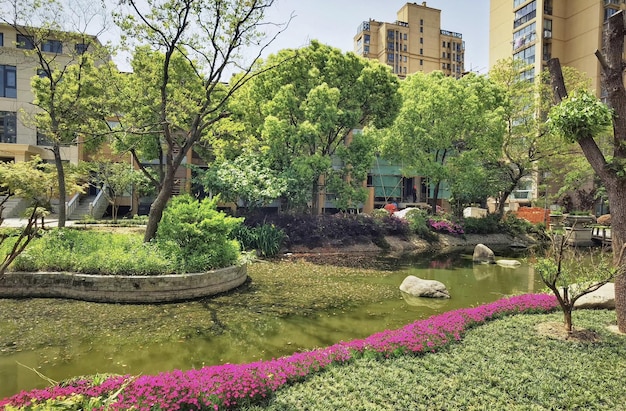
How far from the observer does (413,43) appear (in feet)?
203

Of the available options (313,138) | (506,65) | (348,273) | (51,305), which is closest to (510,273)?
(348,273)

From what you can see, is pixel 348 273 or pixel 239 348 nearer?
pixel 239 348

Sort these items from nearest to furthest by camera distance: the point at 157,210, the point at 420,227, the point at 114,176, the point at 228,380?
the point at 228,380 → the point at 157,210 → the point at 114,176 → the point at 420,227

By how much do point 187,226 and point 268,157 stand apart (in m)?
8.57

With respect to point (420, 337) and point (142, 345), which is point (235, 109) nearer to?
point (142, 345)

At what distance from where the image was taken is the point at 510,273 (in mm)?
14461

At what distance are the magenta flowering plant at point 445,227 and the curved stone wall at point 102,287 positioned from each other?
16.6 meters

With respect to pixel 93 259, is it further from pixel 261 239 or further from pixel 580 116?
pixel 580 116

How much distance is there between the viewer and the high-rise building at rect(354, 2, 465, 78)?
60.4 meters

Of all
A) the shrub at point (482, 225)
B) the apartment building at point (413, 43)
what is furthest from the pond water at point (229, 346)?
the apartment building at point (413, 43)

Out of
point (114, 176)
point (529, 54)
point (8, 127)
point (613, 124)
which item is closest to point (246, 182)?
point (114, 176)

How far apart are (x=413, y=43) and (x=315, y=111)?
51726mm

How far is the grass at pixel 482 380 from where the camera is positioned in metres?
4.33

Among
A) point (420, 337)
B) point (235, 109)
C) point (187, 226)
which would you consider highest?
point (235, 109)
